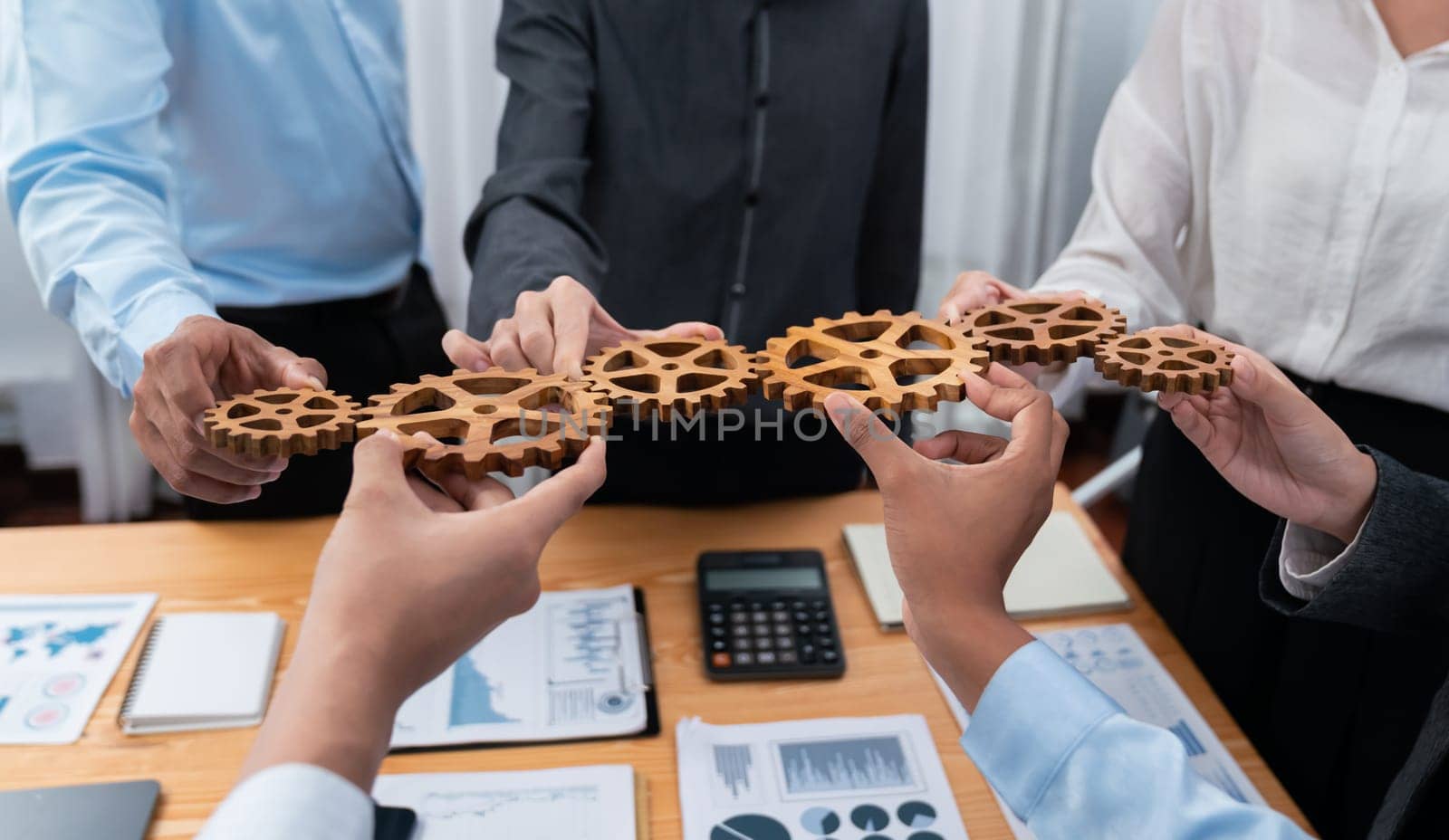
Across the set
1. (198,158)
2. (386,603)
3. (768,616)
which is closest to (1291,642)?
(768,616)

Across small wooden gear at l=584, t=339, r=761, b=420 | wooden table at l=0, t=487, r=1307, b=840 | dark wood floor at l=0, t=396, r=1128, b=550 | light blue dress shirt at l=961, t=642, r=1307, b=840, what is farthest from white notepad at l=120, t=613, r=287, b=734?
dark wood floor at l=0, t=396, r=1128, b=550

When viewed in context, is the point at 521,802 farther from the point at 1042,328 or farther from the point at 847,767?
the point at 1042,328

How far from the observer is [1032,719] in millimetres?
696

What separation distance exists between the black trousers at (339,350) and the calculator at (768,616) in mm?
447

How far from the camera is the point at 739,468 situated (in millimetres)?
1433

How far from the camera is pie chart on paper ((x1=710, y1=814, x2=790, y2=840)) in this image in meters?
0.91

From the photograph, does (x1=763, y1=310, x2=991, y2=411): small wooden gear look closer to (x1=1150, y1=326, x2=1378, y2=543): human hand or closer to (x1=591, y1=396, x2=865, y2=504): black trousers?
(x1=1150, y1=326, x2=1378, y2=543): human hand

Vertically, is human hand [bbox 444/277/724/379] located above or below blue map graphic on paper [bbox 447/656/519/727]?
above

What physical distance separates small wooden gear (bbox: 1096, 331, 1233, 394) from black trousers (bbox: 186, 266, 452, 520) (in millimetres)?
793

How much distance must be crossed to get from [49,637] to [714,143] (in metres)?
1.06

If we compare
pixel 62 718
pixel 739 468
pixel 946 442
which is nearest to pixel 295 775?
pixel 946 442

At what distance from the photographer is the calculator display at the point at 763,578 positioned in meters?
1.21

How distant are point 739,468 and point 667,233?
1.28 feet

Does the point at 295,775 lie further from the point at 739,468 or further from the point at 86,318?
the point at 739,468
